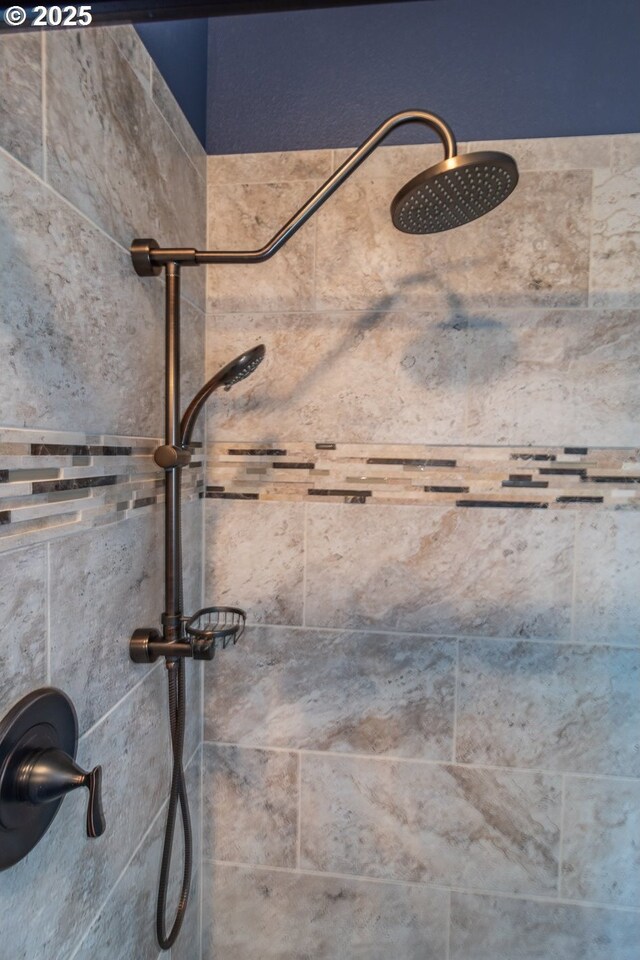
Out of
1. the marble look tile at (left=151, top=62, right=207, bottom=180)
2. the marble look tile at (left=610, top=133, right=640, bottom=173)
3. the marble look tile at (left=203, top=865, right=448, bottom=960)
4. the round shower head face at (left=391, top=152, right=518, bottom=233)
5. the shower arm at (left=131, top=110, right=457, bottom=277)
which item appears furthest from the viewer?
the marble look tile at (left=203, top=865, right=448, bottom=960)

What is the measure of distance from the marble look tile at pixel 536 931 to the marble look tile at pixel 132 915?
65cm

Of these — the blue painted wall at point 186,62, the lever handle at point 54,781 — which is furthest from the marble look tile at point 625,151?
the lever handle at point 54,781

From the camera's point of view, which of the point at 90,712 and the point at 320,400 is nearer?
the point at 90,712

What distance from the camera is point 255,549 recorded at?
1060mm

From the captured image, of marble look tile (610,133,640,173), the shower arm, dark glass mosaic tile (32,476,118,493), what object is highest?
marble look tile (610,133,640,173)

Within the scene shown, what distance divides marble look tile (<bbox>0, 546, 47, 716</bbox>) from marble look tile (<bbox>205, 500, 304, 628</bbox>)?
520 mm

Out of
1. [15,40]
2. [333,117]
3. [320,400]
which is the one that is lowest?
[320,400]

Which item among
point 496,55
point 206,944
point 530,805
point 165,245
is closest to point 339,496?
point 165,245

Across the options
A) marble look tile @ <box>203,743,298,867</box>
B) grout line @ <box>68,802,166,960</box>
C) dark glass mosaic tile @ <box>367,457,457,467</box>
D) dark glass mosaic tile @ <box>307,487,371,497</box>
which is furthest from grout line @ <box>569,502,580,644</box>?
grout line @ <box>68,802,166,960</box>

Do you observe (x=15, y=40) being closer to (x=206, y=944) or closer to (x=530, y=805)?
(x=530, y=805)

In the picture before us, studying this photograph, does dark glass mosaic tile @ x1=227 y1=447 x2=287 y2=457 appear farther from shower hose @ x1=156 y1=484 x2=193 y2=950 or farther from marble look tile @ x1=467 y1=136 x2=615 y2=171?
marble look tile @ x1=467 y1=136 x2=615 y2=171

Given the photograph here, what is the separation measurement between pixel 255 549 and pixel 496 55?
115cm

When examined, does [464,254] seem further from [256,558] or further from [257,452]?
[256,558]

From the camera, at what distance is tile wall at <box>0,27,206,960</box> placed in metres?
0.51
